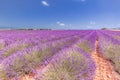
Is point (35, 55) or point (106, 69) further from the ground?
point (35, 55)

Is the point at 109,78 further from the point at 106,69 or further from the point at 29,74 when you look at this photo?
the point at 29,74

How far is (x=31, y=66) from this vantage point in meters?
3.63

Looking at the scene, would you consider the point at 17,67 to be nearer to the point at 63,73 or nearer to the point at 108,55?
the point at 63,73

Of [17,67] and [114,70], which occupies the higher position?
[17,67]

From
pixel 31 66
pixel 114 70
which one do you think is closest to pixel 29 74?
pixel 31 66

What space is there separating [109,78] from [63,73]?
1.34m

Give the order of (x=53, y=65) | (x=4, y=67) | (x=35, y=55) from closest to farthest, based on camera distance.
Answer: (x=53, y=65)
(x=4, y=67)
(x=35, y=55)

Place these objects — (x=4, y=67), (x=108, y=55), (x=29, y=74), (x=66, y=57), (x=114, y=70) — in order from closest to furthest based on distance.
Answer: (x=66, y=57) < (x=4, y=67) < (x=29, y=74) < (x=114, y=70) < (x=108, y=55)

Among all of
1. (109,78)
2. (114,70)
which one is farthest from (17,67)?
(114,70)

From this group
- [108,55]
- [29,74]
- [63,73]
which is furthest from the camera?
[108,55]

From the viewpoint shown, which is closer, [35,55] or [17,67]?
[17,67]

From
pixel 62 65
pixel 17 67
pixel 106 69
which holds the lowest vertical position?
pixel 106 69

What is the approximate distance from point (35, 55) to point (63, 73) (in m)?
1.75

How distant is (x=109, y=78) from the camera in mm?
3309
